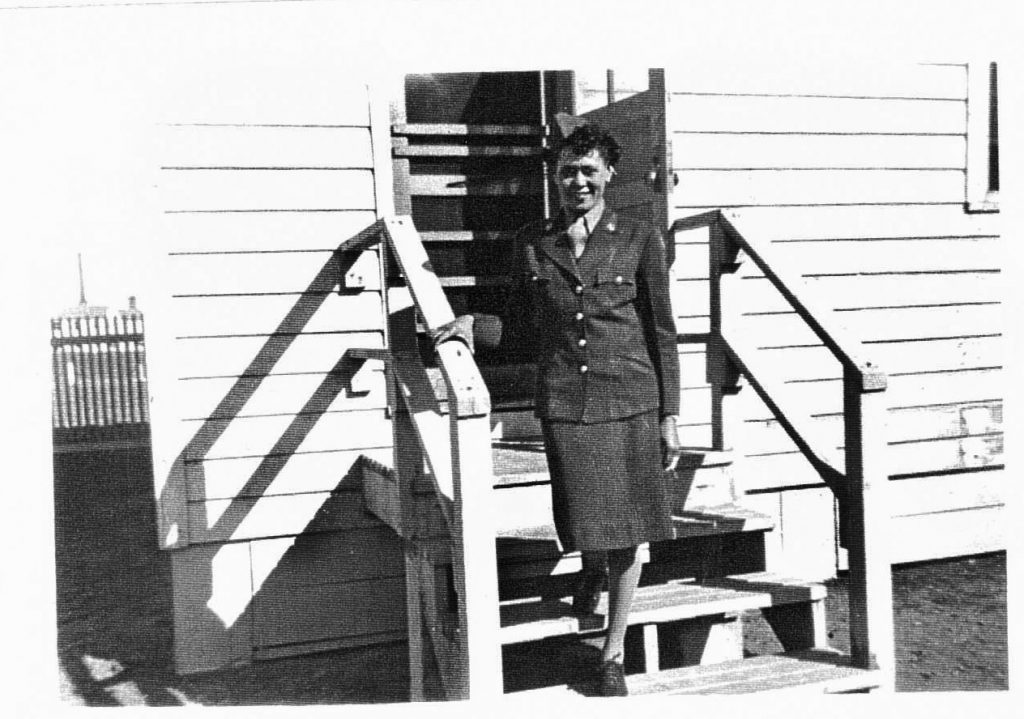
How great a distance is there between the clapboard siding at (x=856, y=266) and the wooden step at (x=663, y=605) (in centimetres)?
163

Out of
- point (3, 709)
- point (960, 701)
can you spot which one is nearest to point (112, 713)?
point (3, 709)

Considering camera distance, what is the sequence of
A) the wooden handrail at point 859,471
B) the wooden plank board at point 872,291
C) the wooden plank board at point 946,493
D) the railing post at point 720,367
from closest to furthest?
1. the wooden handrail at point 859,471
2. the railing post at point 720,367
3. the wooden plank board at point 872,291
4. the wooden plank board at point 946,493

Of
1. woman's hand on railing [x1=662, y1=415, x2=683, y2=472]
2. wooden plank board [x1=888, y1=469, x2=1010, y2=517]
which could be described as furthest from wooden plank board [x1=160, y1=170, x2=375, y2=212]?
wooden plank board [x1=888, y1=469, x2=1010, y2=517]

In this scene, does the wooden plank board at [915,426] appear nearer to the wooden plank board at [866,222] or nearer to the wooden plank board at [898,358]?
the wooden plank board at [898,358]

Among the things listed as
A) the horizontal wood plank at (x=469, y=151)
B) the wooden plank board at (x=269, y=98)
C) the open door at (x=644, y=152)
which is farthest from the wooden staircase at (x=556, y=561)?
the horizontal wood plank at (x=469, y=151)

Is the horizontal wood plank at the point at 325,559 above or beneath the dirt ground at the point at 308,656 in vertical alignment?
above

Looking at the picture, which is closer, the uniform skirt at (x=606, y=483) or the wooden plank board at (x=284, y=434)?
the uniform skirt at (x=606, y=483)

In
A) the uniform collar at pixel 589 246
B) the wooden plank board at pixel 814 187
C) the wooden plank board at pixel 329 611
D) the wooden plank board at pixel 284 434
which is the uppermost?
the wooden plank board at pixel 814 187

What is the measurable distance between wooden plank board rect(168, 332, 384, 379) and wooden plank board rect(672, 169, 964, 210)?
1.92 metres

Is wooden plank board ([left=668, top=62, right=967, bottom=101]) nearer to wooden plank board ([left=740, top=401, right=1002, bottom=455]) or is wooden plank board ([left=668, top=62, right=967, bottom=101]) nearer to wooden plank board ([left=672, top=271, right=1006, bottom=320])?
wooden plank board ([left=672, top=271, right=1006, bottom=320])

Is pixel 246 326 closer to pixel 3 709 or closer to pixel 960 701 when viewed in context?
pixel 3 709

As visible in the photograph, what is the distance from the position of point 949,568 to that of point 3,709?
503 centimetres

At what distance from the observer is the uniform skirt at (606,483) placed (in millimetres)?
3199

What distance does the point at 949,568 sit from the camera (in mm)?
5711
